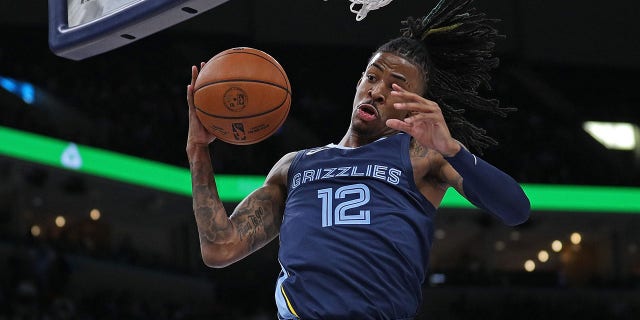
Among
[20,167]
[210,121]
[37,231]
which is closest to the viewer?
[210,121]

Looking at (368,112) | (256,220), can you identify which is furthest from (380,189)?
(256,220)

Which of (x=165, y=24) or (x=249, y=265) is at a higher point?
(x=165, y=24)

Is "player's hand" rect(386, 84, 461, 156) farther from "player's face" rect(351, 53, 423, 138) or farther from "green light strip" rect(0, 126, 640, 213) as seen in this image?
"green light strip" rect(0, 126, 640, 213)

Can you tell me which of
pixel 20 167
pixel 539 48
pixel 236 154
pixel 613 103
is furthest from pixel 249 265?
pixel 613 103

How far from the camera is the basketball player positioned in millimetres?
2971

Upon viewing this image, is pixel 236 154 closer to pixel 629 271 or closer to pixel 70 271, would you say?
pixel 70 271

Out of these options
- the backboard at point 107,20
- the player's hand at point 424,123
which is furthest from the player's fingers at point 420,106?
the backboard at point 107,20

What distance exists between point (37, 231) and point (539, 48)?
11.2m

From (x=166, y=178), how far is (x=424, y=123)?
1487 cm

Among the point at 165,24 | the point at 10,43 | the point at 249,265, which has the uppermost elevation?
the point at 165,24

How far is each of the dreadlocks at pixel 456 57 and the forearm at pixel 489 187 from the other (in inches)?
23.3

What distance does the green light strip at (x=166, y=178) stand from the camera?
15695mm

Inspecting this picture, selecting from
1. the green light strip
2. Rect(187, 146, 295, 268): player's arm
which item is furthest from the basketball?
the green light strip

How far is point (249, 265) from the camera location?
67.8 ft
